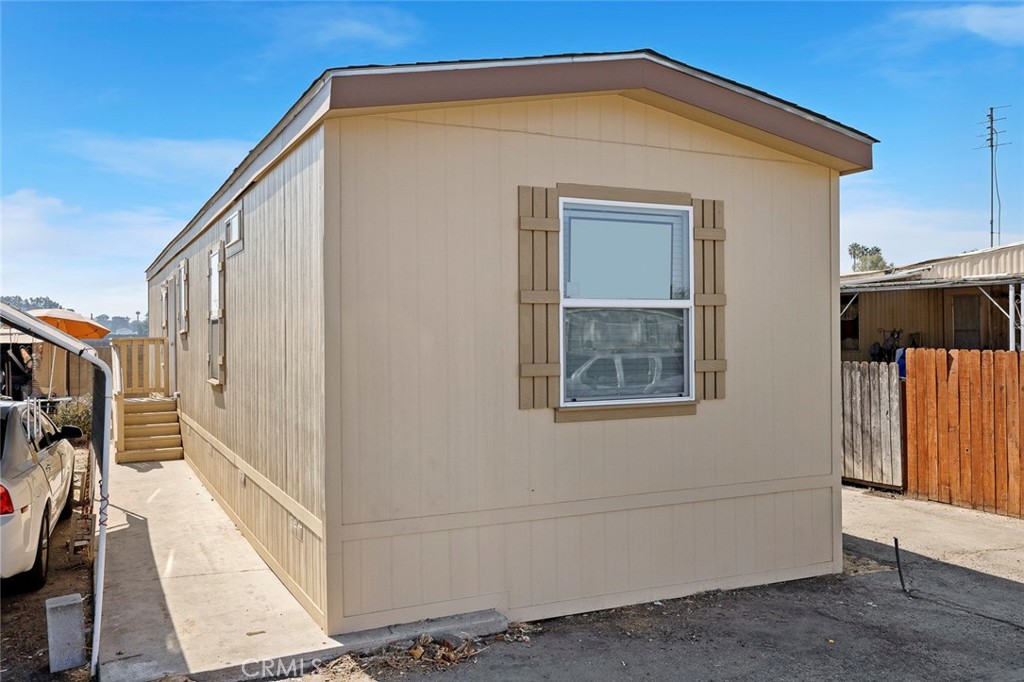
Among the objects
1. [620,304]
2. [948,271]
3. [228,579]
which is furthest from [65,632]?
[948,271]

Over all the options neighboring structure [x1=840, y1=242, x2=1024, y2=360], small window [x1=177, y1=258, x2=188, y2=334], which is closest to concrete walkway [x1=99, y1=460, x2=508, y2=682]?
small window [x1=177, y1=258, x2=188, y2=334]

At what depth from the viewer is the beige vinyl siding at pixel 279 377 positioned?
431 cm

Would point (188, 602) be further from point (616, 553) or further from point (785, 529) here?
point (785, 529)

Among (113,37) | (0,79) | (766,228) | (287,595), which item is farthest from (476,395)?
(113,37)

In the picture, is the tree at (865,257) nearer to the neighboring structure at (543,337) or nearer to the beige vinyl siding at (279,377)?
the neighboring structure at (543,337)

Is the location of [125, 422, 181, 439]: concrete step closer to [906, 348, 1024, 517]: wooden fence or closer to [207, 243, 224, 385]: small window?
[207, 243, 224, 385]: small window

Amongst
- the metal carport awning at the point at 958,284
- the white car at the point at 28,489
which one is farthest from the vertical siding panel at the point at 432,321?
the metal carport awning at the point at 958,284

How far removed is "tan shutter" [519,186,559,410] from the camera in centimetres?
455

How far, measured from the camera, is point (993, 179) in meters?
31.9

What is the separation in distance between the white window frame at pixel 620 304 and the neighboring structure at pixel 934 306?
10676 millimetres

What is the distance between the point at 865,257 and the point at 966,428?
54.6 metres

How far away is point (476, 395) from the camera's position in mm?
4453

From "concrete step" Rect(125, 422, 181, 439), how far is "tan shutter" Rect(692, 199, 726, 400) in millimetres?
9266

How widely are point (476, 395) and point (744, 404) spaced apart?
2.07 m
